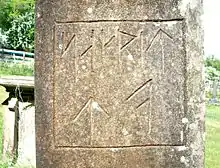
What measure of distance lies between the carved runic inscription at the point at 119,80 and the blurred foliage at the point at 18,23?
33008 millimetres

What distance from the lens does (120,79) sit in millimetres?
3838

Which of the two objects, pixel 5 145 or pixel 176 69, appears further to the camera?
pixel 5 145

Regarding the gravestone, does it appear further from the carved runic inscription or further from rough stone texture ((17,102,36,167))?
rough stone texture ((17,102,36,167))

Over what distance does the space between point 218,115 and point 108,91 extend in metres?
15.4

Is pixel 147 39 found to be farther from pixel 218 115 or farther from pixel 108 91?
pixel 218 115

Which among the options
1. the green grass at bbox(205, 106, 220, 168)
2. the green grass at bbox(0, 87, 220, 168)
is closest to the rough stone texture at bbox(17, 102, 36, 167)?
the green grass at bbox(0, 87, 220, 168)

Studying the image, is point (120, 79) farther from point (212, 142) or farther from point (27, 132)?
point (212, 142)

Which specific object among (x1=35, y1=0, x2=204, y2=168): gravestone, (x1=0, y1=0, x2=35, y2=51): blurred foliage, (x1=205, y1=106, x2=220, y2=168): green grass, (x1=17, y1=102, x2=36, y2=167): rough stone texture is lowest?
(x1=205, y1=106, x2=220, y2=168): green grass

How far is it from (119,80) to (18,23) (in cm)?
3766

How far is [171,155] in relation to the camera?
388 cm

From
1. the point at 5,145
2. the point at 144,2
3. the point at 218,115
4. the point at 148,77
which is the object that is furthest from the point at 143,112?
the point at 218,115

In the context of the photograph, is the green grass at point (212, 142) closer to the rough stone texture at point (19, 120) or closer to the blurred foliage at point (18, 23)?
the rough stone texture at point (19, 120)

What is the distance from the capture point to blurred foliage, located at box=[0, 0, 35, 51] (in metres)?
39.1

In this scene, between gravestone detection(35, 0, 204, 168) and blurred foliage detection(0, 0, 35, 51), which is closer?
gravestone detection(35, 0, 204, 168)
